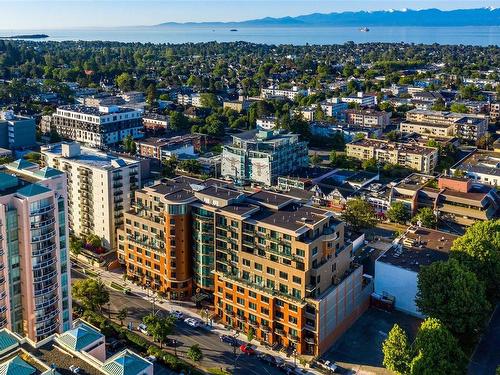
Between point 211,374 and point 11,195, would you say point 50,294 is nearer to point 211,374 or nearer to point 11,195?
point 11,195

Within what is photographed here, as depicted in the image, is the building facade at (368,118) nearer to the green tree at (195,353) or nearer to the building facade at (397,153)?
the building facade at (397,153)

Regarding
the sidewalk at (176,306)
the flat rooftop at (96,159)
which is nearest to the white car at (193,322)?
the sidewalk at (176,306)

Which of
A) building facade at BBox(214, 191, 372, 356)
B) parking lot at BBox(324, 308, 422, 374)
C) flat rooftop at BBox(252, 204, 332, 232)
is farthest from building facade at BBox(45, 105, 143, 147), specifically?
parking lot at BBox(324, 308, 422, 374)

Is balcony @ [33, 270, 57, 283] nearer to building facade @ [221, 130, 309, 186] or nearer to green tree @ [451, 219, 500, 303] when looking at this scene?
green tree @ [451, 219, 500, 303]

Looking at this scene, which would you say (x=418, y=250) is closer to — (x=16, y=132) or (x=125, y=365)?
(x=125, y=365)

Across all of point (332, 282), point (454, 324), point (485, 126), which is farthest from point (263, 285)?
point (485, 126)

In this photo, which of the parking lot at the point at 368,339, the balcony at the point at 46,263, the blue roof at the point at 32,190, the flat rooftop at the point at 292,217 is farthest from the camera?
the flat rooftop at the point at 292,217

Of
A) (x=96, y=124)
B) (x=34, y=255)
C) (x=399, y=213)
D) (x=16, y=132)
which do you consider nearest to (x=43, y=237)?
(x=34, y=255)
